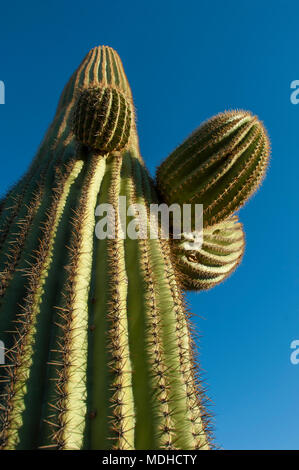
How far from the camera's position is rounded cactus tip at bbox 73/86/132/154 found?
141 inches

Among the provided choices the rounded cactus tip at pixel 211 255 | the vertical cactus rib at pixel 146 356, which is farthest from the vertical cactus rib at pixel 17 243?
the rounded cactus tip at pixel 211 255

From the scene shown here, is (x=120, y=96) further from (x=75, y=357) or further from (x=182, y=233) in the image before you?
(x=75, y=357)

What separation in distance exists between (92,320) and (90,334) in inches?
3.9

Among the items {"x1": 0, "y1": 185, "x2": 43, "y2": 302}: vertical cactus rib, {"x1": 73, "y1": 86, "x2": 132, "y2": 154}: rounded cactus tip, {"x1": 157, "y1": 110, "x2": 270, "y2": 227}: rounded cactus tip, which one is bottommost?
{"x1": 0, "y1": 185, "x2": 43, "y2": 302}: vertical cactus rib

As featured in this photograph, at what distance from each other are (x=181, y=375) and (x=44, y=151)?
3492 millimetres

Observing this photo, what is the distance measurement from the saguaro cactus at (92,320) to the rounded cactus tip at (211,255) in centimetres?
14

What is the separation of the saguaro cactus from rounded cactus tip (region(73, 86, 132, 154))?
1 centimetres

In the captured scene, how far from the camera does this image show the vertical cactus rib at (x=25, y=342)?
1783 millimetres

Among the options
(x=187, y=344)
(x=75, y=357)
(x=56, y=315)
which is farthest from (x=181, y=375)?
(x=56, y=315)
